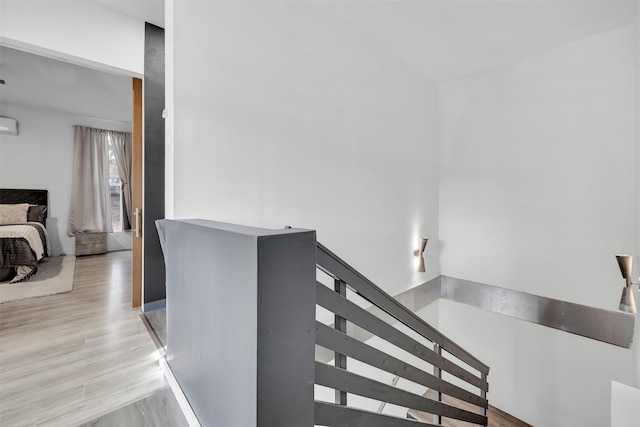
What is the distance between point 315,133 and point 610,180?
114 inches

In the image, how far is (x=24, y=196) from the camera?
4949 mm

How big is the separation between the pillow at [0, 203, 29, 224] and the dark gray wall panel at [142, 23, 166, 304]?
13.0 ft

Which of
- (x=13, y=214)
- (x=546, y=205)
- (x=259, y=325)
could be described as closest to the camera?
(x=259, y=325)

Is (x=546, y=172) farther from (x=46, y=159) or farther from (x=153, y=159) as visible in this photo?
(x=46, y=159)

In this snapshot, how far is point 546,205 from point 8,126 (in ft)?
27.4

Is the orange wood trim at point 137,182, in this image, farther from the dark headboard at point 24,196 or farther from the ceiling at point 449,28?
the dark headboard at point 24,196

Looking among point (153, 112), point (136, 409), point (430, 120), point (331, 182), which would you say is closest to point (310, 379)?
point (136, 409)

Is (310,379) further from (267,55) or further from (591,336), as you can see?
(591,336)

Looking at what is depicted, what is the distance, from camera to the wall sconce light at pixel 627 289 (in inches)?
84.1

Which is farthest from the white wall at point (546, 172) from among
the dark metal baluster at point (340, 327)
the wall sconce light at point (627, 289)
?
the dark metal baluster at point (340, 327)

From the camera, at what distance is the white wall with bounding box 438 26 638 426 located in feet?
8.42

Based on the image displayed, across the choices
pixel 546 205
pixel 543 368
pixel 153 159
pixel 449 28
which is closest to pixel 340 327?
pixel 153 159

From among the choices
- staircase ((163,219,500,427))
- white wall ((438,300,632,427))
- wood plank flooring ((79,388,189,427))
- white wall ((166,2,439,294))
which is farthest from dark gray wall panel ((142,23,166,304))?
white wall ((438,300,632,427))

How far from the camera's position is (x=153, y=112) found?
2637mm
